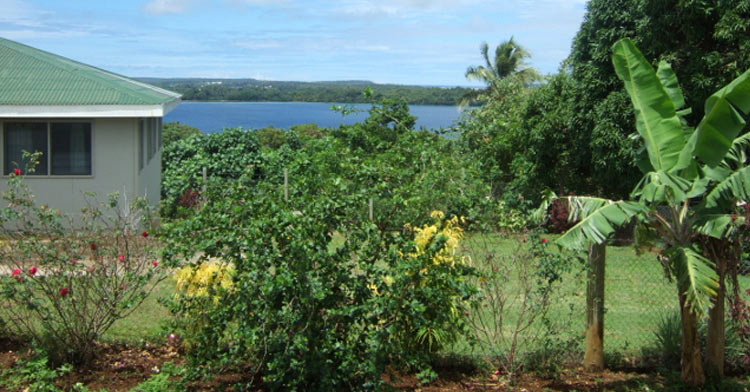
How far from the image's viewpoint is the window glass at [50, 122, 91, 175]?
48.7 feet

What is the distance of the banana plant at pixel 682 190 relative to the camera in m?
6.09

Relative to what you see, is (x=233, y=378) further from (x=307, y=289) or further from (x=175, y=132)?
(x=175, y=132)

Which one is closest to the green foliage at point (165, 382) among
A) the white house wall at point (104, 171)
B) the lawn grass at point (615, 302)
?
the lawn grass at point (615, 302)

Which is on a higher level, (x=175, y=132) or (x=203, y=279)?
(x=175, y=132)

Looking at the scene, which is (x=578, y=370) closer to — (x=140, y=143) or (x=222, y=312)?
(x=222, y=312)

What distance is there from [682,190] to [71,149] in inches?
488

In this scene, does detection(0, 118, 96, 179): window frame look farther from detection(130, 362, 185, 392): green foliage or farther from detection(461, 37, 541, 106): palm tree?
detection(461, 37, 541, 106): palm tree

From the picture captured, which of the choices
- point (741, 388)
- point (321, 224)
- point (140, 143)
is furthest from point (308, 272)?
point (140, 143)

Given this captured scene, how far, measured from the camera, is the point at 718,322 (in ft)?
22.5

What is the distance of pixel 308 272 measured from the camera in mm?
5797

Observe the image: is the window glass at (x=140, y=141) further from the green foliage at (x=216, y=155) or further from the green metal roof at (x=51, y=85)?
the green foliage at (x=216, y=155)

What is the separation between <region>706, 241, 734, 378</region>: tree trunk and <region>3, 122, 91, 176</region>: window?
12.2 m

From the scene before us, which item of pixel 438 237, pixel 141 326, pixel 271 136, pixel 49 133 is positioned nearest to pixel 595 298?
pixel 438 237

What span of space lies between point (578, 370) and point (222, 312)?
11.6ft
